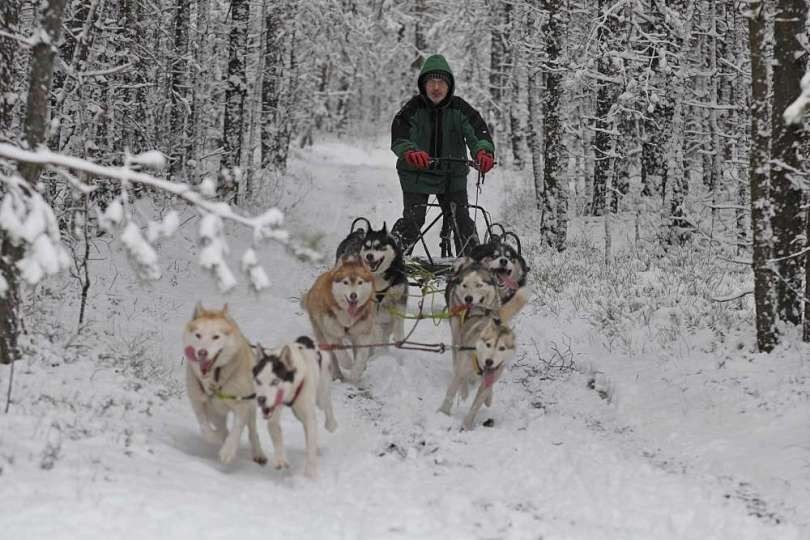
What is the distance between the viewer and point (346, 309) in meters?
6.78

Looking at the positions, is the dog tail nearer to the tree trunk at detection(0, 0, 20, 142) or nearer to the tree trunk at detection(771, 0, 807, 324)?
the tree trunk at detection(771, 0, 807, 324)

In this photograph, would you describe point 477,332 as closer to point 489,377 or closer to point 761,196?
point 489,377

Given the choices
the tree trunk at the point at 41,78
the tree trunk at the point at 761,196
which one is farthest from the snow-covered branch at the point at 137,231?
the tree trunk at the point at 761,196

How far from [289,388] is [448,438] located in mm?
1629

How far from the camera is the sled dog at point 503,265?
7.37 m

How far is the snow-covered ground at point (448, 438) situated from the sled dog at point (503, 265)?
0.81 meters

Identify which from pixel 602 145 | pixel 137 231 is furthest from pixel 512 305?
pixel 602 145

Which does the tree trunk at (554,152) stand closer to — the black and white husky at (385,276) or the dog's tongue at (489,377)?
the black and white husky at (385,276)

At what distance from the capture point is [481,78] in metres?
34.7

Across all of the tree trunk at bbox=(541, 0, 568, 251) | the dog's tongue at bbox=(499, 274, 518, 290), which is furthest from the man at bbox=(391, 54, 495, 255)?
the tree trunk at bbox=(541, 0, 568, 251)

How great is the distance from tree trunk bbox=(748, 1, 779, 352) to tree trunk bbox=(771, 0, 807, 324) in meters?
0.07

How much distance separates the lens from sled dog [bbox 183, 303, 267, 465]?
4.76 meters

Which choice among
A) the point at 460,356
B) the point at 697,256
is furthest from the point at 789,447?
the point at 697,256

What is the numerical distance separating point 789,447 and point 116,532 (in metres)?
4.44
